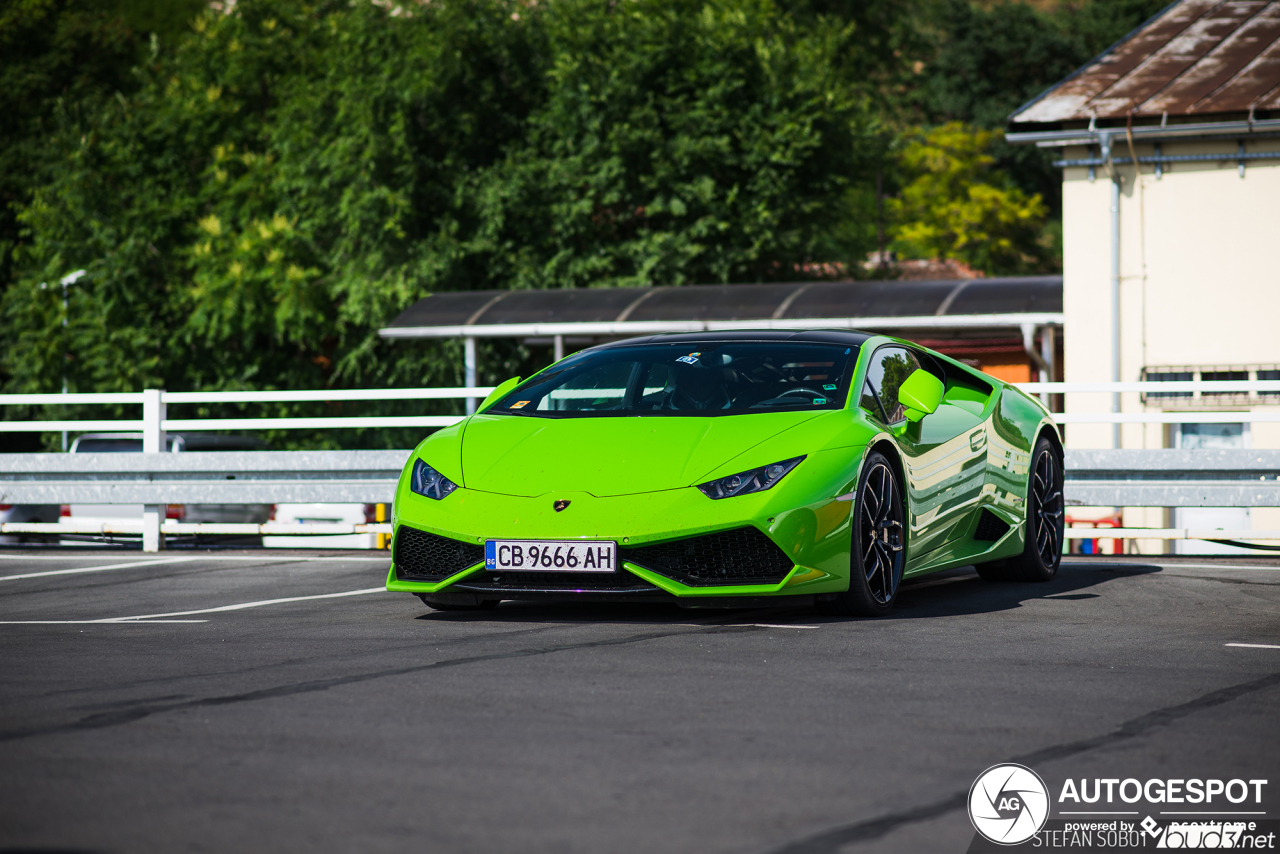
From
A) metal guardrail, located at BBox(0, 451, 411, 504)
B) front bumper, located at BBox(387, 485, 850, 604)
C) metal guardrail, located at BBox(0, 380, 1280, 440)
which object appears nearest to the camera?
front bumper, located at BBox(387, 485, 850, 604)

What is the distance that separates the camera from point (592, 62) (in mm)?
36281

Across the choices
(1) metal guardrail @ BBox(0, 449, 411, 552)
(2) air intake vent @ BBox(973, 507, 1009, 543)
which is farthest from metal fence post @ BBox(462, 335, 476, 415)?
(2) air intake vent @ BBox(973, 507, 1009, 543)

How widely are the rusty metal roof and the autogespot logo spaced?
56.2 ft

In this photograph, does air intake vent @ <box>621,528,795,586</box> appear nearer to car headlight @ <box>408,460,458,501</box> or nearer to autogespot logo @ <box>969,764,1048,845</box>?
car headlight @ <box>408,460,458,501</box>

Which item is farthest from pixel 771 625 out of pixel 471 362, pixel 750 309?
pixel 471 362

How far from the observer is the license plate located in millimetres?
6707

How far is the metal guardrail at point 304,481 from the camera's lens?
10953 millimetres

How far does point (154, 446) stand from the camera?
12.0 m

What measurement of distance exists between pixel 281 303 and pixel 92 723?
3308 cm

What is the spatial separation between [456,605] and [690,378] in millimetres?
1579

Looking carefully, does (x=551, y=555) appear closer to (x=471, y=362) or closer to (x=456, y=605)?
(x=456, y=605)

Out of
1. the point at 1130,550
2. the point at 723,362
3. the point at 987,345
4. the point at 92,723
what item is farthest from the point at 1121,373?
the point at 92,723

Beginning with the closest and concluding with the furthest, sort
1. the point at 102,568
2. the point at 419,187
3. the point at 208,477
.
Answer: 1. the point at 102,568
2. the point at 208,477
3. the point at 419,187

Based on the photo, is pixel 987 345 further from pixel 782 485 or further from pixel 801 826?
pixel 801 826
